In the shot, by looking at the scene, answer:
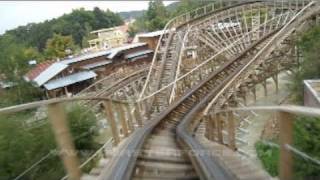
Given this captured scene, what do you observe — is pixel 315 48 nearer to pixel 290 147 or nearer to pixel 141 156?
pixel 141 156

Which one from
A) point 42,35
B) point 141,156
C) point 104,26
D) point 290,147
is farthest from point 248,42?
point 104,26

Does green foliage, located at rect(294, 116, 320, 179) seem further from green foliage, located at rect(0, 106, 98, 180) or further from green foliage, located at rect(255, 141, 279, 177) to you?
green foliage, located at rect(0, 106, 98, 180)

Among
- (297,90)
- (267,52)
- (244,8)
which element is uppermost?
(244,8)

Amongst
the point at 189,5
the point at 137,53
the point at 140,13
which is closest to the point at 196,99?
the point at 137,53

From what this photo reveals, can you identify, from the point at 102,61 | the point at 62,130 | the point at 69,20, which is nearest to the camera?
the point at 62,130

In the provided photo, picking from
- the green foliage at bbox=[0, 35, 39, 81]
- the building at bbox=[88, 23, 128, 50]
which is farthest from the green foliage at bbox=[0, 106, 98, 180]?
the building at bbox=[88, 23, 128, 50]

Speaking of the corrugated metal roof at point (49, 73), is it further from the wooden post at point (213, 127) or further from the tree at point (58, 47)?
the wooden post at point (213, 127)

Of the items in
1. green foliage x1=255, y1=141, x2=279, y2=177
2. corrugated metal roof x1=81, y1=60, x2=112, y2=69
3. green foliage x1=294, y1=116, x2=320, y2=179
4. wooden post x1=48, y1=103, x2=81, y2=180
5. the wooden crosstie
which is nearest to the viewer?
→ wooden post x1=48, y1=103, x2=81, y2=180
